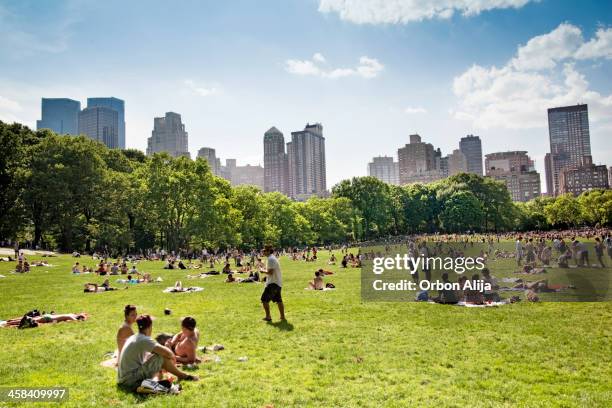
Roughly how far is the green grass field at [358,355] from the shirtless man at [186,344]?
0.34 meters

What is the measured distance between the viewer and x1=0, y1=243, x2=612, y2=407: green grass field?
23.4ft

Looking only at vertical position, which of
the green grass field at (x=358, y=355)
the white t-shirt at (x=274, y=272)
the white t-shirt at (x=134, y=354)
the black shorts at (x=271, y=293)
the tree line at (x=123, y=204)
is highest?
the tree line at (x=123, y=204)

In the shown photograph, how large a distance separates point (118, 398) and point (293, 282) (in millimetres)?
17624

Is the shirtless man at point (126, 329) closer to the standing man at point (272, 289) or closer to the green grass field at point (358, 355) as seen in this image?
the green grass field at point (358, 355)

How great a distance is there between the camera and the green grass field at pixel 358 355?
712 centimetres

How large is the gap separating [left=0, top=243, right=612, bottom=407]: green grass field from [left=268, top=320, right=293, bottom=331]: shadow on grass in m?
0.03

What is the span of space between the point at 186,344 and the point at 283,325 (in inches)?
153

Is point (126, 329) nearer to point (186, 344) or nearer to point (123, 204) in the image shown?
point (186, 344)

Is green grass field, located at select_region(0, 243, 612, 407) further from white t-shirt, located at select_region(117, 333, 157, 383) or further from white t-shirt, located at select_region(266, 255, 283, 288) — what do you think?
white t-shirt, located at select_region(266, 255, 283, 288)

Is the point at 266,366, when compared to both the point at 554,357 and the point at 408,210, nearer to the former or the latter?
the point at 554,357

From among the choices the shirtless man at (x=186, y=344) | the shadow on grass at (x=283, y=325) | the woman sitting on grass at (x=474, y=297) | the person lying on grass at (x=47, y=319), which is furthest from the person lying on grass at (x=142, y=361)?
the woman sitting on grass at (x=474, y=297)

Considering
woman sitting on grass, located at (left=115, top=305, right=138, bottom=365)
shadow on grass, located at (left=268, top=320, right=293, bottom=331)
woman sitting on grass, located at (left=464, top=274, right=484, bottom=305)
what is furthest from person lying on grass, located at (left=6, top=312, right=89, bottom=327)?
woman sitting on grass, located at (left=464, top=274, right=484, bottom=305)

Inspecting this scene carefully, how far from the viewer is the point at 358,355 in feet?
30.6

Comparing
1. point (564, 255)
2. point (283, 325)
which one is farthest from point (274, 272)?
point (564, 255)
